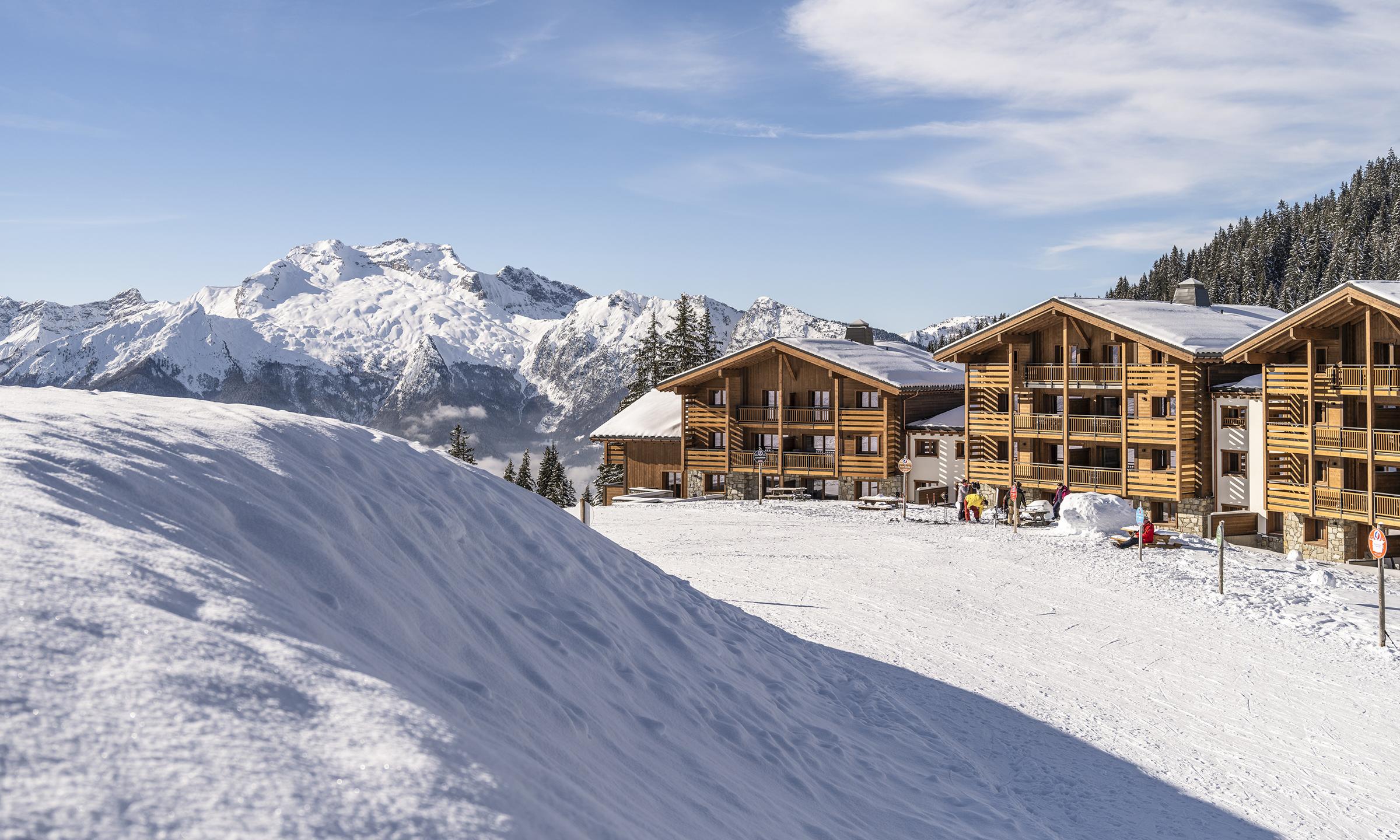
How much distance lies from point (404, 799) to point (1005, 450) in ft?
129

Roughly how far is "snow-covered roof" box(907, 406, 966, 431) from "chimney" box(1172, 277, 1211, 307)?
45.3 ft

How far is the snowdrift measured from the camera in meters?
3.93

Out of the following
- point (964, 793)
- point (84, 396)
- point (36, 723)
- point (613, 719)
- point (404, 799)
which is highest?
point (84, 396)

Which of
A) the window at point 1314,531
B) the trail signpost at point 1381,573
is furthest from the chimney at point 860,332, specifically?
the trail signpost at point 1381,573

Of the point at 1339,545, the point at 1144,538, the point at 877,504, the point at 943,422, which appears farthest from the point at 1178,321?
the point at 1144,538

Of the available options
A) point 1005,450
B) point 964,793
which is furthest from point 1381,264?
point 964,793

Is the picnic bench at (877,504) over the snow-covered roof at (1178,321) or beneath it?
beneath

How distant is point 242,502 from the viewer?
715cm

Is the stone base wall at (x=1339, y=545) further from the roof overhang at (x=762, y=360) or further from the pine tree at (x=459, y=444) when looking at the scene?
the pine tree at (x=459, y=444)

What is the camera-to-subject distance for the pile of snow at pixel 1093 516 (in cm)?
2803

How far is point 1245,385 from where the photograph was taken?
113ft

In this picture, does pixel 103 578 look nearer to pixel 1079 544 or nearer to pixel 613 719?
pixel 613 719

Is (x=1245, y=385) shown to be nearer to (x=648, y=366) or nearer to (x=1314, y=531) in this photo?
(x=1314, y=531)

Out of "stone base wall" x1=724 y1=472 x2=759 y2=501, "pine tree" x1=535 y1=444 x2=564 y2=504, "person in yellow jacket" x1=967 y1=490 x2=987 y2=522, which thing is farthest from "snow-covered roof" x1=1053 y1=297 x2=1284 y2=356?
"pine tree" x1=535 y1=444 x2=564 y2=504
